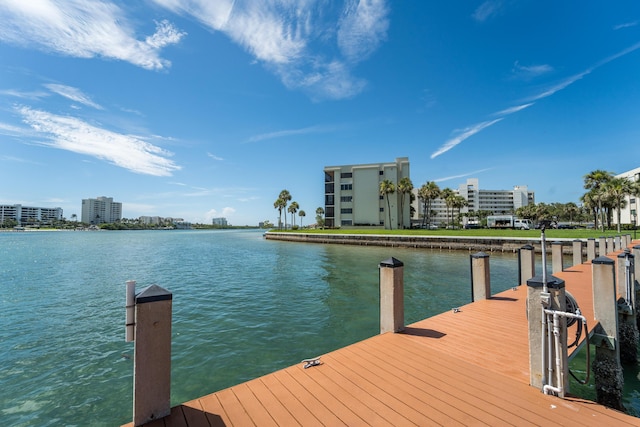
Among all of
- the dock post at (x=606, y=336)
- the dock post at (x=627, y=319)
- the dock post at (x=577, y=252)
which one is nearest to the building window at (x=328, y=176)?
the dock post at (x=577, y=252)

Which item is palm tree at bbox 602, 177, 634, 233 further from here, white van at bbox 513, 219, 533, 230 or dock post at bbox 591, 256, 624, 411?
dock post at bbox 591, 256, 624, 411

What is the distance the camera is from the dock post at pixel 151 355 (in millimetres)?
2893

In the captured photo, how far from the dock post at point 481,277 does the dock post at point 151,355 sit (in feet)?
27.4

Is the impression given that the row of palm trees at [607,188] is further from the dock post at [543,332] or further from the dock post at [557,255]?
the dock post at [543,332]

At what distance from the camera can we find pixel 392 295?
18.1ft

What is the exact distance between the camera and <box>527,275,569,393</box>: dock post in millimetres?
3453

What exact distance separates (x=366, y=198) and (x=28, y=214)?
738ft

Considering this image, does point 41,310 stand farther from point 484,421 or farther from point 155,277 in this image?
point 484,421

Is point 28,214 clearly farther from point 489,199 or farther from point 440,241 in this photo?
point 489,199

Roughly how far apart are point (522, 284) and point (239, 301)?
11.5 meters

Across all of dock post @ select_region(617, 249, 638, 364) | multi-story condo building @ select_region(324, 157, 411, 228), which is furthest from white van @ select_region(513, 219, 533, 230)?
Result: dock post @ select_region(617, 249, 638, 364)

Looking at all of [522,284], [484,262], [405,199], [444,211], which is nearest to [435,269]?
[522,284]

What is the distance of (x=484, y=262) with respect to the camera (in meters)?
8.26

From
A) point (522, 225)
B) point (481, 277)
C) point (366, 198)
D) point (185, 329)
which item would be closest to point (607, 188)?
point (522, 225)
